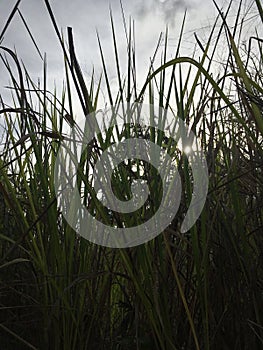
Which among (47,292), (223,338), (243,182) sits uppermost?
(243,182)

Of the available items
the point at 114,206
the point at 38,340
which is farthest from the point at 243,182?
the point at 38,340

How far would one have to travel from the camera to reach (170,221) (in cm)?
72

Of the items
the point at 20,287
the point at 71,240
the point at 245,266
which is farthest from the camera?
the point at 20,287

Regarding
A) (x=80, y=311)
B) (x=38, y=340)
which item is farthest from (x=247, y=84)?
(x=38, y=340)

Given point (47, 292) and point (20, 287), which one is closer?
point (47, 292)

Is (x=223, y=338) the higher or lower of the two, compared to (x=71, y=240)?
lower

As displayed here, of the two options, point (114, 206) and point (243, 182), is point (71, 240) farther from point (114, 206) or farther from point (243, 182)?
point (243, 182)

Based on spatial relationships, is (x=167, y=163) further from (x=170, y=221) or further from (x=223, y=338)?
(x=223, y=338)

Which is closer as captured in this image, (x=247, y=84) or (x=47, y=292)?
(x=247, y=84)

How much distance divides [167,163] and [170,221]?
0.12 metres

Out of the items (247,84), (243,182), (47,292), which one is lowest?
(47,292)

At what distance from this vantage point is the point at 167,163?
786 millimetres

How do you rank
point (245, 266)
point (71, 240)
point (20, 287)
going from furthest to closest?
point (20, 287), point (71, 240), point (245, 266)

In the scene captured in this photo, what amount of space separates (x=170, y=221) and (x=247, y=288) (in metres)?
0.16
